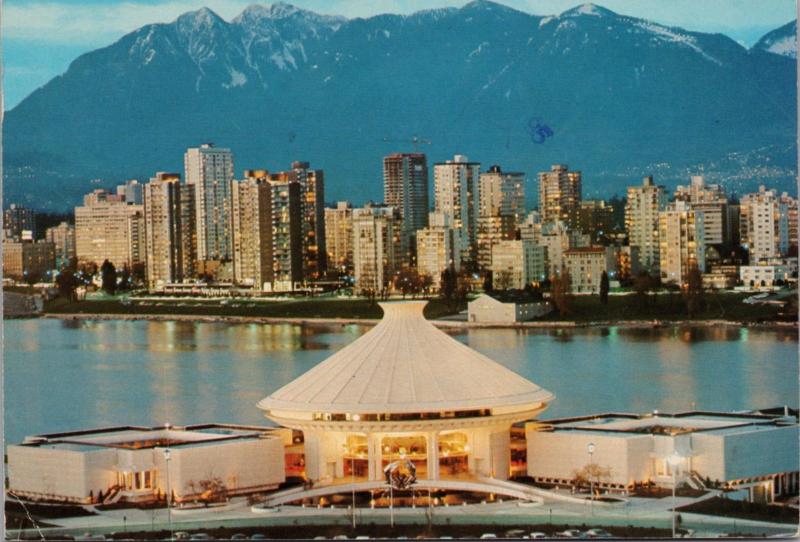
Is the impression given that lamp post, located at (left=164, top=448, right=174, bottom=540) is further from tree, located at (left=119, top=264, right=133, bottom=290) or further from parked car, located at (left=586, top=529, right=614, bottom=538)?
tree, located at (left=119, top=264, right=133, bottom=290)

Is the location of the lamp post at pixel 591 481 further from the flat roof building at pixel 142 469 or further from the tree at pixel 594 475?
the flat roof building at pixel 142 469

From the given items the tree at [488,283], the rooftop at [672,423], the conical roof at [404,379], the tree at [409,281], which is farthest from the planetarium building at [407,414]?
the tree at [409,281]

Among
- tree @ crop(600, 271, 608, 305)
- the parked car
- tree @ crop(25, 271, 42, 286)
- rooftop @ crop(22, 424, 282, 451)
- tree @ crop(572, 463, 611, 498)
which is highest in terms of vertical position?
tree @ crop(25, 271, 42, 286)

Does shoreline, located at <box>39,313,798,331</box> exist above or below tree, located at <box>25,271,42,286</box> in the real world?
below

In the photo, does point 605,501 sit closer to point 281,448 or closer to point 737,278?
point 281,448

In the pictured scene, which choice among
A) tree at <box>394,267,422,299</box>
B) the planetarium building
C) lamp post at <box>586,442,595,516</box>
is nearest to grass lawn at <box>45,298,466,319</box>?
tree at <box>394,267,422,299</box>

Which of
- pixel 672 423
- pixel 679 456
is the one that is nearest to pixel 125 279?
pixel 672 423
